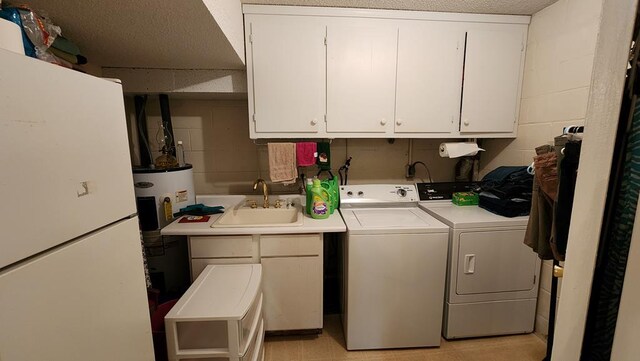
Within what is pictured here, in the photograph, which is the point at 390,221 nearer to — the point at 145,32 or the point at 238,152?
the point at 238,152

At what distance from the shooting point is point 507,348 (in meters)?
1.67

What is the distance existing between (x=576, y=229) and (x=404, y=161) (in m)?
1.91

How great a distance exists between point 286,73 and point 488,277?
6.35 ft

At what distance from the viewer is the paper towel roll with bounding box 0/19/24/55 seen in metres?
0.58

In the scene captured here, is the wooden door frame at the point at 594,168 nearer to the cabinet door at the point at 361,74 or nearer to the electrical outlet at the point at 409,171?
the cabinet door at the point at 361,74

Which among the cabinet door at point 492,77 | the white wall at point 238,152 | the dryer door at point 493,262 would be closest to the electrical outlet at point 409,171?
the white wall at point 238,152

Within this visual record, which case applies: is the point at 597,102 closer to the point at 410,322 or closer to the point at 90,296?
the point at 90,296

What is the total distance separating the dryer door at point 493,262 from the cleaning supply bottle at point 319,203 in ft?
2.91

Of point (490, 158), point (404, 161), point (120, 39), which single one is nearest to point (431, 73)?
point (404, 161)

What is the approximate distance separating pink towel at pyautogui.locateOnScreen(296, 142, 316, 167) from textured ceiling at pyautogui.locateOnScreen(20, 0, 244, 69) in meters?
0.70

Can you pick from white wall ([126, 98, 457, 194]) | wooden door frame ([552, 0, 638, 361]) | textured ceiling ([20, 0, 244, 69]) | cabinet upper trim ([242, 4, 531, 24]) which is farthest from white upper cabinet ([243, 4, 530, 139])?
wooden door frame ([552, 0, 638, 361])

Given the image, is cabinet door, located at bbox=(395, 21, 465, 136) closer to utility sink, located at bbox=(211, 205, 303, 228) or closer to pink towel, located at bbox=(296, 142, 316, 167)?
pink towel, located at bbox=(296, 142, 316, 167)

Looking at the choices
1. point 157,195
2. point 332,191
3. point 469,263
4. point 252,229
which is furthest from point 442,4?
point 157,195

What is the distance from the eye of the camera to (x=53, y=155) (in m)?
0.57
